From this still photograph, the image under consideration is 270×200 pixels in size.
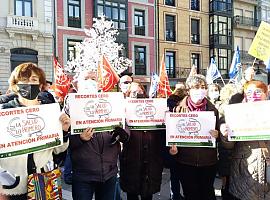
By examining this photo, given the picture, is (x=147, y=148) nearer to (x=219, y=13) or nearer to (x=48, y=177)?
(x=48, y=177)

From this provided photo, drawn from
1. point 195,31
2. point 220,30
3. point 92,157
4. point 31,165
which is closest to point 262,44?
point 92,157

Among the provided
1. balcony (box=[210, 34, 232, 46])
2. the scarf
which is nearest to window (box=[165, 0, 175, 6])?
balcony (box=[210, 34, 232, 46])

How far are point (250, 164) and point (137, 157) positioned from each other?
1.37m

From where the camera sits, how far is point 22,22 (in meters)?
22.5

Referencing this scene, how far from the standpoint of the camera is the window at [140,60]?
28.6 meters

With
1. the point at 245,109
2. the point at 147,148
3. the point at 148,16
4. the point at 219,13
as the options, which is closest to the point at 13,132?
the point at 147,148

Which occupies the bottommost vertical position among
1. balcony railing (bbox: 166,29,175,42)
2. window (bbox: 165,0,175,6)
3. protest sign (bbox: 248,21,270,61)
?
protest sign (bbox: 248,21,270,61)

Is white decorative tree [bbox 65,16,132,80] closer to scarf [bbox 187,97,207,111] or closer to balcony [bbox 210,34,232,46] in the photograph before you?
balcony [bbox 210,34,232,46]

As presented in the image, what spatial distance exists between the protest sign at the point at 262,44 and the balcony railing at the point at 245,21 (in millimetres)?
31012

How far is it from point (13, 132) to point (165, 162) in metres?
2.38

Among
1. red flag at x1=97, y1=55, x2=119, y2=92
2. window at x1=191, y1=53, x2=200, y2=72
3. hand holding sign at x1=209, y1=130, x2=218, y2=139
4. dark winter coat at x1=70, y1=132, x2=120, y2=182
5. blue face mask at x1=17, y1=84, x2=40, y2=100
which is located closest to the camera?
blue face mask at x1=17, y1=84, x2=40, y2=100

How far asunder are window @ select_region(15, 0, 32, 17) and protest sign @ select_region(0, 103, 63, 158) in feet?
69.1

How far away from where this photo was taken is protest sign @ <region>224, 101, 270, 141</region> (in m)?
3.57

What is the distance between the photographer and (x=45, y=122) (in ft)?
10.6
